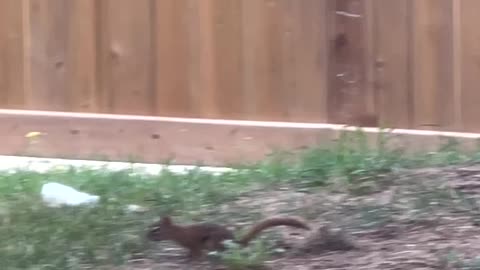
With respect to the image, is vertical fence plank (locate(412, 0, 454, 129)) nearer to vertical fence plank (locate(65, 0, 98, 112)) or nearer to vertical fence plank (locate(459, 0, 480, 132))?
vertical fence plank (locate(459, 0, 480, 132))

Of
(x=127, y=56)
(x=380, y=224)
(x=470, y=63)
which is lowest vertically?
(x=380, y=224)

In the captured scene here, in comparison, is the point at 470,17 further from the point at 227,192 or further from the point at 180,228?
the point at 180,228

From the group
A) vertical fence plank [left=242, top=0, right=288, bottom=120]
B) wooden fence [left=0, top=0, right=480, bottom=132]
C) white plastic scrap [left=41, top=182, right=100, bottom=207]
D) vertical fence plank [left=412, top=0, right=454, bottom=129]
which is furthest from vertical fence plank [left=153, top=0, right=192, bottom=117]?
white plastic scrap [left=41, top=182, right=100, bottom=207]

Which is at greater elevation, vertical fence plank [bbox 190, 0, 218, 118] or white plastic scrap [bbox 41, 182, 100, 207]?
vertical fence plank [bbox 190, 0, 218, 118]

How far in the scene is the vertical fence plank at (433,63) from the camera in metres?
5.99

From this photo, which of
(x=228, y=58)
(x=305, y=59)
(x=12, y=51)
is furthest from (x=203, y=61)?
(x=12, y=51)

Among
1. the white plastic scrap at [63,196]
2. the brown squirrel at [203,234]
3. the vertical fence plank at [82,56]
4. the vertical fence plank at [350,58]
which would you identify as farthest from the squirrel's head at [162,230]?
the vertical fence plank at [82,56]

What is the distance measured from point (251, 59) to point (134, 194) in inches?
70.5

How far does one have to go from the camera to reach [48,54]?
6.64 m

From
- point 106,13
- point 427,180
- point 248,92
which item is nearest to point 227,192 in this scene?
point 427,180

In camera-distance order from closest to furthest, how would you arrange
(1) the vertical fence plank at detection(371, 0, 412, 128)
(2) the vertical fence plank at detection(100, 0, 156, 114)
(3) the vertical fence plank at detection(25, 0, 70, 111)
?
1. (1) the vertical fence plank at detection(371, 0, 412, 128)
2. (2) the vertical fence plank at detection(100, 0, 156, 114)
3. (3) the vertical fence plank at detection(25, 0, 70, 111)

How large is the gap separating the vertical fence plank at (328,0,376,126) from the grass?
0.65 metres

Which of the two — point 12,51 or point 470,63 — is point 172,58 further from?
point 470,63

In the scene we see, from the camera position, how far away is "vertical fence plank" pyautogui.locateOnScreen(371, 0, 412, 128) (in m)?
6.05
